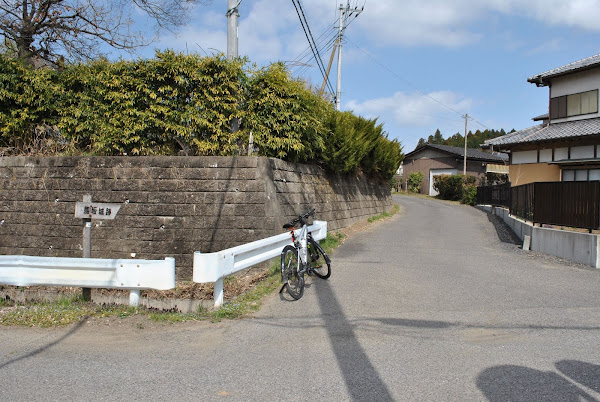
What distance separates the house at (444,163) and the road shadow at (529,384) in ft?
127

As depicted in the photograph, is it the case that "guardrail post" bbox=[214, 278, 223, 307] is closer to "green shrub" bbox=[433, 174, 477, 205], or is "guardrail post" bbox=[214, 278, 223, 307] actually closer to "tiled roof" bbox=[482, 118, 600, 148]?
"tiled roof" bbox=[482, 118, 600, 148]

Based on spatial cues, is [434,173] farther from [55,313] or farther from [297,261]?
[55,313]

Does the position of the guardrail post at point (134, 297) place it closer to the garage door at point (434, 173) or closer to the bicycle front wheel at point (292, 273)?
the bicycle front wheel at point (292, 273)

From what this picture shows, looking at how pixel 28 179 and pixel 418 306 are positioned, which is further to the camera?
pixel 28 179

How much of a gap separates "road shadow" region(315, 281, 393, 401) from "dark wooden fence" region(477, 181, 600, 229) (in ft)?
22.5

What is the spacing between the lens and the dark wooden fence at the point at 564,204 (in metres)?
9.41

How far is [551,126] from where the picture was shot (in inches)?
784

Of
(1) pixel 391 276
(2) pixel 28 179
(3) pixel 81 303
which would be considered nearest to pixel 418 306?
(1) pixel 391 276

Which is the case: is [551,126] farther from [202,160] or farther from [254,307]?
[254,307]

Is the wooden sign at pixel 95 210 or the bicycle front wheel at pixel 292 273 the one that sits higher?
the wooden sign at pixel 95 210

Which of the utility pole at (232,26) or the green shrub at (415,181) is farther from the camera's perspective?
the green shrub at (415,181)

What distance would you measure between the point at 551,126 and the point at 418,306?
17.9 m

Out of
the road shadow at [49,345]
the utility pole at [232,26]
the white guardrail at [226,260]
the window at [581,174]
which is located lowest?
the road shadow at [49,345]

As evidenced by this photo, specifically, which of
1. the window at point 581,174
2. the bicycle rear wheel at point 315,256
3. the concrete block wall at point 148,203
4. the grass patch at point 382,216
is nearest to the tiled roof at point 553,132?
the window at point 581,174
